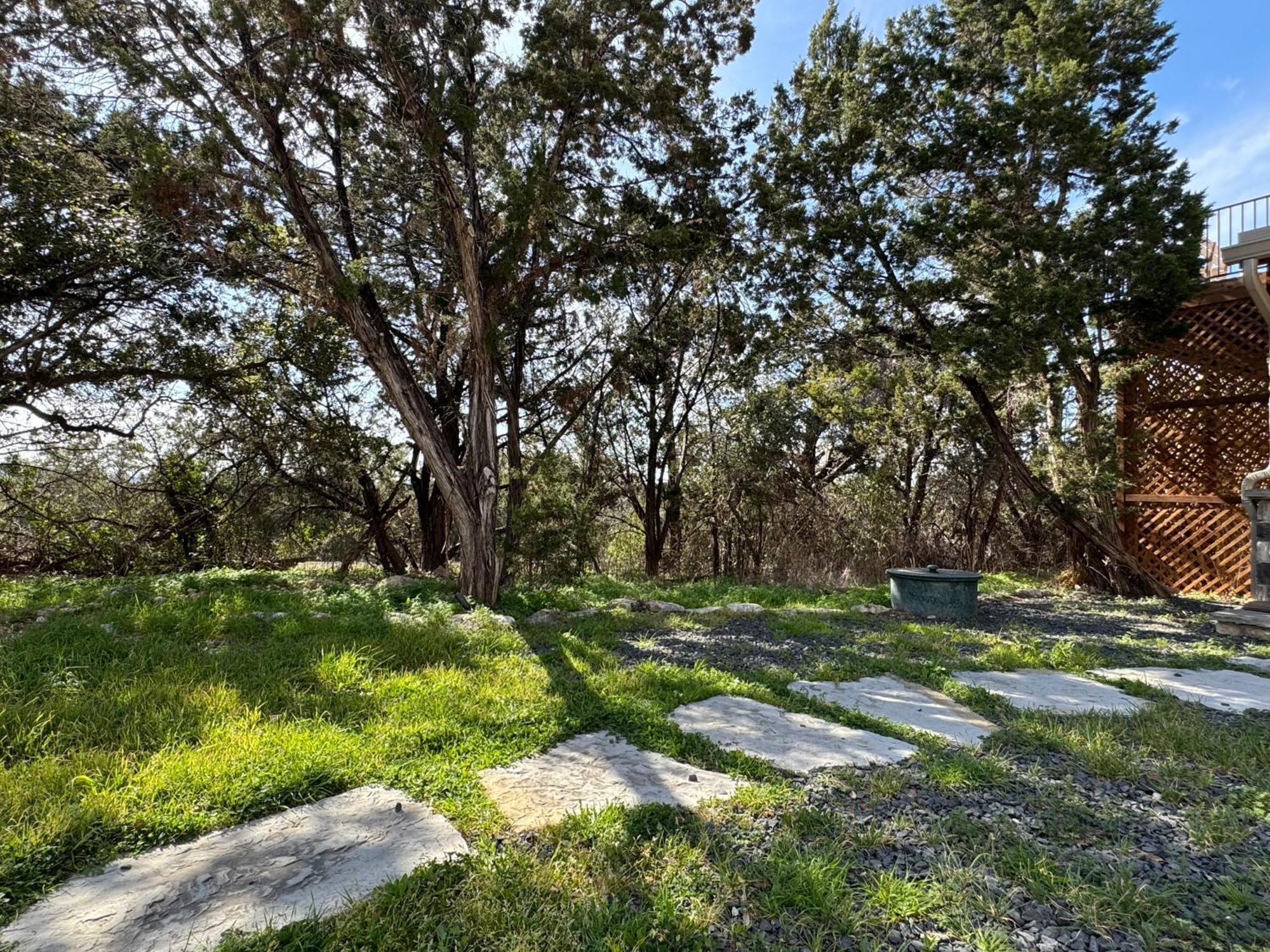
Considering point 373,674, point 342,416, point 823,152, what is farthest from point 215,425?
point 823,152

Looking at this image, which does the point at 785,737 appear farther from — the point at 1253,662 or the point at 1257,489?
the point at 1257,489

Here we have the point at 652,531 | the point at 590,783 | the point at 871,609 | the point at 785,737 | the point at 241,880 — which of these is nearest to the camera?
the point at 241,880

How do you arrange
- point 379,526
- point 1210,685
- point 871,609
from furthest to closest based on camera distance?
point 379,526, point 871,609, point 1210,685

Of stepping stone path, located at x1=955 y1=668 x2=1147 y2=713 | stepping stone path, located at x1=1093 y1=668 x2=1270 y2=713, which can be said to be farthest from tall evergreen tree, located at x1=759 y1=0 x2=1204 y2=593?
stepping stone path, located at x1=955 y1=668 x2=1147 y2=713

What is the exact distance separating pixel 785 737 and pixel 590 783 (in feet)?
2.68

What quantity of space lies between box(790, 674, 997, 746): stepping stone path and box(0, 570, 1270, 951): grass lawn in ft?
0.34

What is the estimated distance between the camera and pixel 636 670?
283 cm

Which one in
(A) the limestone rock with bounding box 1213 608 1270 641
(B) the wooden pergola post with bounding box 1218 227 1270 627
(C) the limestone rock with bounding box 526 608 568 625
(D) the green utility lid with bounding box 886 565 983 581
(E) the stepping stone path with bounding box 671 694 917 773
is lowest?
(C) the limestone rock with bounding box 526 608 568 625

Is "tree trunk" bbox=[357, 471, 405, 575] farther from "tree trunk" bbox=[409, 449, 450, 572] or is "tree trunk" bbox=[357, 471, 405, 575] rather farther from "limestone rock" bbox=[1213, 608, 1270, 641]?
"limestone rock" bbox=[1213, 608, 1270, 641]

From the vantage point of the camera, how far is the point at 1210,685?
2.90 meters

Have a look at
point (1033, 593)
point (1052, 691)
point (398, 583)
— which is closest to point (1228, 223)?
point (1033, 593)

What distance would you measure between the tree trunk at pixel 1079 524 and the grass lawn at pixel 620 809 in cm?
449

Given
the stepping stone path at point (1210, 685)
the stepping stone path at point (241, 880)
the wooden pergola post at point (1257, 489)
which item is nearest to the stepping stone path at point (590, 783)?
the stepping stone path at point (241, 880)

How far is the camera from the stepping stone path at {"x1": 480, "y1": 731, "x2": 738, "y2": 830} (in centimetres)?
154
